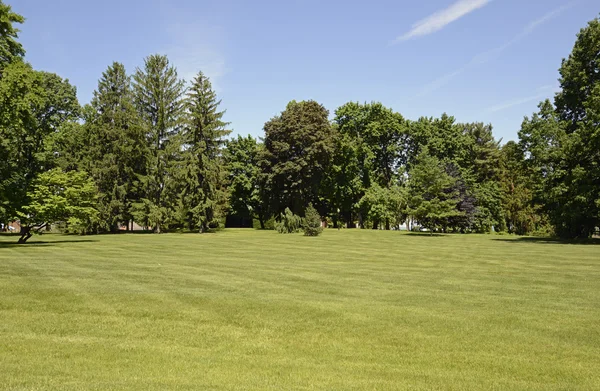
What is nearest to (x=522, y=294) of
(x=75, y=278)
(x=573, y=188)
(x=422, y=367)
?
(x=422, y=367)

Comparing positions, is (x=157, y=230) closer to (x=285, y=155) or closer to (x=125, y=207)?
(x=125, y=207)

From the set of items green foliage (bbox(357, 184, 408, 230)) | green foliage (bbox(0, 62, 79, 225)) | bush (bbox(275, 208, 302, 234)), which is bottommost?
bush (bbox(275, 208, 302, 234))

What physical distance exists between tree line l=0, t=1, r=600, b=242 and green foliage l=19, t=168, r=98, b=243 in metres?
0.12

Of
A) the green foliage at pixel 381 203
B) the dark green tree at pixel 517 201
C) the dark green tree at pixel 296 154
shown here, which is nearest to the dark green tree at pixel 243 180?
the dark green tree at pixel 296 154

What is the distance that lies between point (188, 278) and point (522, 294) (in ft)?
35.3

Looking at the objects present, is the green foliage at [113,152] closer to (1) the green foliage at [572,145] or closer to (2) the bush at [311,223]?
(2) the bush at [311,223]

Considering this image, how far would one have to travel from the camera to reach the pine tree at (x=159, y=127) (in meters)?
55.4

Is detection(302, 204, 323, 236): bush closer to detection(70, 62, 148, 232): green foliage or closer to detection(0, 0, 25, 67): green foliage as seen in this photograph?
detection(70, 62, 148, 232): green foliage

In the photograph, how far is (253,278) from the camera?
52.4ft

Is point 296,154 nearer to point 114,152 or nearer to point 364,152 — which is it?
point 364,152

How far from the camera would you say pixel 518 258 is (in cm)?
2431

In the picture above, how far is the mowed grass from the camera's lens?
6.71 meters

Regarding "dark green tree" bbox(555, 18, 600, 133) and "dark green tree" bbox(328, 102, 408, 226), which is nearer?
"dark green tree" bbox(555, 18, 600, 133)

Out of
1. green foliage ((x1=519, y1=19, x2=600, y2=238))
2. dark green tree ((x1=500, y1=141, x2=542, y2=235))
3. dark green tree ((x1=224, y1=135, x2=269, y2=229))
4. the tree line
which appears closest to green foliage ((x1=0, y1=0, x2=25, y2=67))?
the tree line
